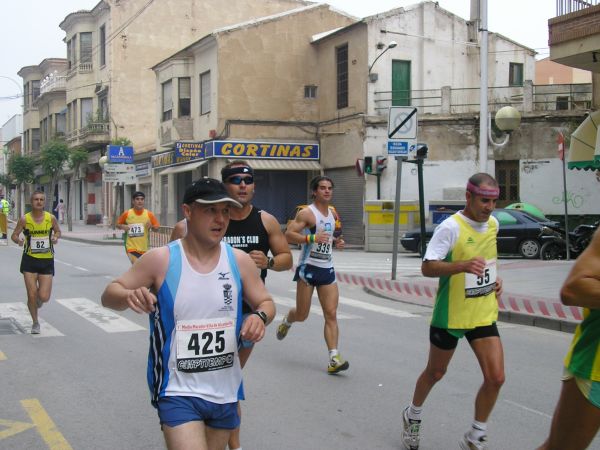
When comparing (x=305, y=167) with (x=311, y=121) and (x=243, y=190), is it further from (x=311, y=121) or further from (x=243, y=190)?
(x=243, y=190)

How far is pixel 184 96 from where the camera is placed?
112 feet

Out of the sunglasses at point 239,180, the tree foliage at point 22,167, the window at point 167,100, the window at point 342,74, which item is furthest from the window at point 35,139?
the sunglasses at point 239,180

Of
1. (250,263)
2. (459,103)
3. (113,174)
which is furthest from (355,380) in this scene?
(113,174)

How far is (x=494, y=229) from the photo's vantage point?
16.9 feet

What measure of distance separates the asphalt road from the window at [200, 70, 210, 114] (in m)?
21.9

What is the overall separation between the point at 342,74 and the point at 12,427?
83.9 ft

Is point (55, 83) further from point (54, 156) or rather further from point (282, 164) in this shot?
point (282, 164)

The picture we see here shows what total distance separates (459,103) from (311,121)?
6163mm

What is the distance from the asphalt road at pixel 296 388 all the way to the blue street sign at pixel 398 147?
442cm

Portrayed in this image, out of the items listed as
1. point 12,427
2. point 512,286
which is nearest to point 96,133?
point 512,286

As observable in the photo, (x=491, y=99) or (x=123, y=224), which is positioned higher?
(x=491, y=99)

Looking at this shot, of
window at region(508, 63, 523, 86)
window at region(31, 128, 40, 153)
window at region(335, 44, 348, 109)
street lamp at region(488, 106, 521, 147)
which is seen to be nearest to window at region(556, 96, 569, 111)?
street lamp at region(488, 106, 521, 147)

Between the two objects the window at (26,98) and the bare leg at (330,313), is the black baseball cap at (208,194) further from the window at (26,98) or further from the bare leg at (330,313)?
the window at (26,98)

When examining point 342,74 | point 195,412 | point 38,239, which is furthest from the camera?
point 342,74
